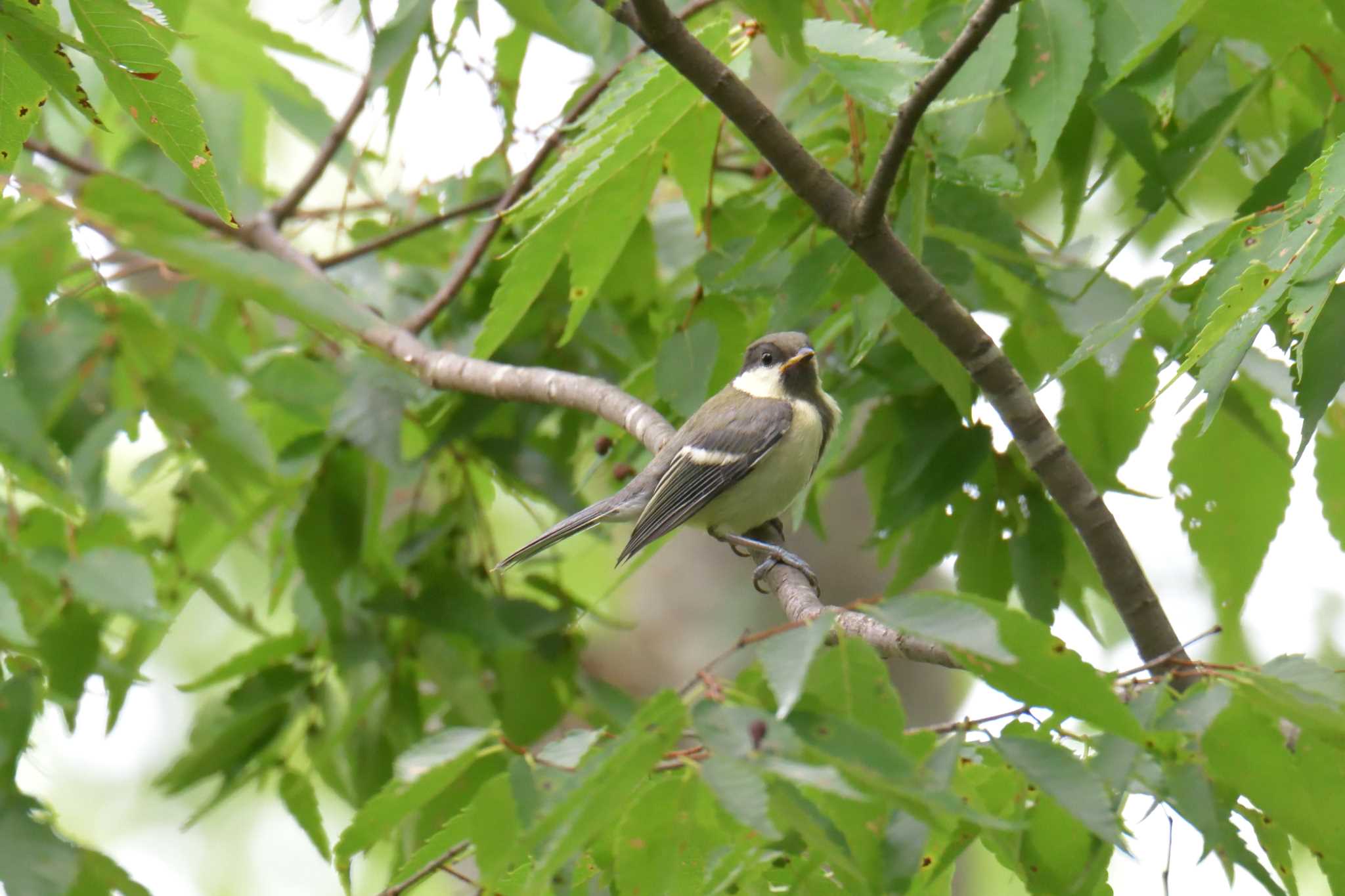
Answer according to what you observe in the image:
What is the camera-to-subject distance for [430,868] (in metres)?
1.57

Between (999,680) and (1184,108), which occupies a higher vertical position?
(1184,108)

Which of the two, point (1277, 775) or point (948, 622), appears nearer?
point (948, 622)

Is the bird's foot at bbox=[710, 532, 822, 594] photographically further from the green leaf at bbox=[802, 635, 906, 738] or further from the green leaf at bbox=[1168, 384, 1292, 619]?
the green leaf at bbox=[802, 635, 906, 738]

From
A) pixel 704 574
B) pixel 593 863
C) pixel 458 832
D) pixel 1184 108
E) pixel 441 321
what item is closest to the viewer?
pixel 458 832

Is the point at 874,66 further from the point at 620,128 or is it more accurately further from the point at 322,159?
the point at 322,159

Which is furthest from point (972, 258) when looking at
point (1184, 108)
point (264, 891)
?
point (264, 891)

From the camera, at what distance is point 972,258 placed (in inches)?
95.3

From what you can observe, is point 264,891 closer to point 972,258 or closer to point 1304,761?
point 972,258

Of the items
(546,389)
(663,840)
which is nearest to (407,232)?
(546,389)

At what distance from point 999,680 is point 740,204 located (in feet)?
5.20

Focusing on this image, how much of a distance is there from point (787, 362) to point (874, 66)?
4.99 ft

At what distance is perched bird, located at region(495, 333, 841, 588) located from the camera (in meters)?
2.92

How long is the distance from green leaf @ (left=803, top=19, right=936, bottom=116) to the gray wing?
1.04 meters

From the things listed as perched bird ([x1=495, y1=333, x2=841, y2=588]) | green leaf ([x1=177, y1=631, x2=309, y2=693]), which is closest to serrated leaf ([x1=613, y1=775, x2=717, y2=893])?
perched bird ([x1=495, y1=333, x2=841, y2=588])
